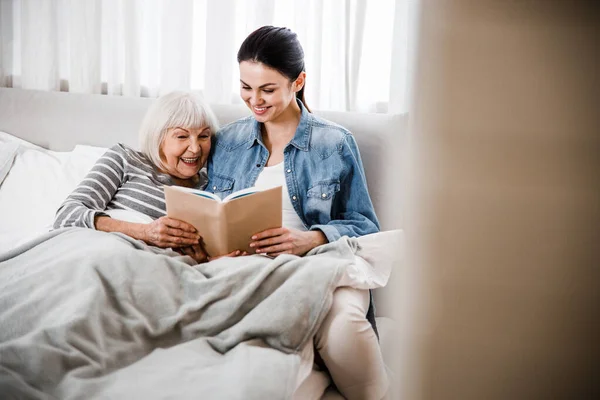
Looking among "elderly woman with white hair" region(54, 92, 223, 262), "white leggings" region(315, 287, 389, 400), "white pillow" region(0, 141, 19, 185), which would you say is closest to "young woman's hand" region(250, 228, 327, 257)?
"white leggings" region(315, 287, 389, 400)

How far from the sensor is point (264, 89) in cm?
152

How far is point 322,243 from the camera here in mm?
1413

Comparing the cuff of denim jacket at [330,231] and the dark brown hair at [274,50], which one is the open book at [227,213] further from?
the dark brown hair at [274,50]

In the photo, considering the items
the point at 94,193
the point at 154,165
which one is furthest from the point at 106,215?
the point at 154,165

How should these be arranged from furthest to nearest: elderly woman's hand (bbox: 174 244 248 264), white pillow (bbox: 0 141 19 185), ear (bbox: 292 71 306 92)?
white pillow (bbox: 0 141 19 185), ear (bbox: 292 71 306 92), elderly woman's hand (bbox: 174 244 248 264)

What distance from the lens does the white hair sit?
160 cm

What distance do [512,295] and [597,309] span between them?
0.02 meters

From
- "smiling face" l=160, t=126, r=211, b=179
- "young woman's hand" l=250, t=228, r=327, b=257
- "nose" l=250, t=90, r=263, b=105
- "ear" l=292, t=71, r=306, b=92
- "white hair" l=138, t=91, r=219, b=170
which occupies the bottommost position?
"young woman's hand" l=250, t=228, r=327, b=257

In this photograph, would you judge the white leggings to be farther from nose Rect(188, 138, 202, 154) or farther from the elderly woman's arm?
nose Rect(188, 138, 202, 154)

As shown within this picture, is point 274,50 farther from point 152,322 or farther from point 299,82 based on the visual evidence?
point 152,322

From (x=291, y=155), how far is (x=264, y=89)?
20cm

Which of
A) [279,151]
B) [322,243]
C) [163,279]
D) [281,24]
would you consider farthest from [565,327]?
[281,24]

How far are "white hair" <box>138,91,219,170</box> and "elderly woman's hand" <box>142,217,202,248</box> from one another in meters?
0.36

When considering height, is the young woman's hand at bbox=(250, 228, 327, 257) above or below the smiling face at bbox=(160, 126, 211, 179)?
below
